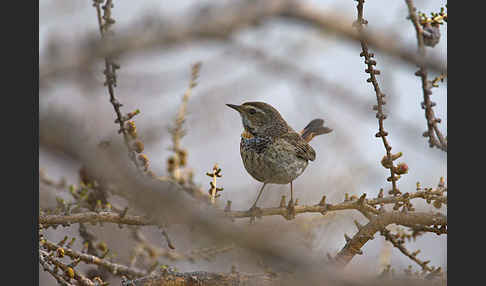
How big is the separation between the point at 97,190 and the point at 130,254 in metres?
0.39

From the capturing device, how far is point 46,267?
68.1 inches

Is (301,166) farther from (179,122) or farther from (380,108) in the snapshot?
(380,108)

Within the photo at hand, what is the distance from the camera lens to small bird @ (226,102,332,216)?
309cm

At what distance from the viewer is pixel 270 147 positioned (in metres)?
3.17

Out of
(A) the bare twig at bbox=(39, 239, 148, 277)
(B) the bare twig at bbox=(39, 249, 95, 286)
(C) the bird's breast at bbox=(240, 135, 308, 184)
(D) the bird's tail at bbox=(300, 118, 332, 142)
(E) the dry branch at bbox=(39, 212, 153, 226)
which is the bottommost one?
(B) the bare twig at bbox=(39, 249, 95, 286)

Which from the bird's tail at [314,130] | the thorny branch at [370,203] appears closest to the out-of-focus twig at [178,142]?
the thorny branch at [370,203]

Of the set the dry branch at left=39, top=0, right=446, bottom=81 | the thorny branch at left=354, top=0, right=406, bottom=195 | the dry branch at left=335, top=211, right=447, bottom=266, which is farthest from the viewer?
the thorny branch at left=354, top=0, right=406, bottom=195

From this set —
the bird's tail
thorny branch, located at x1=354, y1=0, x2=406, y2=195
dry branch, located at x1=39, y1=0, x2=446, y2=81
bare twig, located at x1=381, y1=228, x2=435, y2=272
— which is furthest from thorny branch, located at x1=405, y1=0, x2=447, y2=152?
the bird's tail

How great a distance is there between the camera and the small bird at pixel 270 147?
3.09m

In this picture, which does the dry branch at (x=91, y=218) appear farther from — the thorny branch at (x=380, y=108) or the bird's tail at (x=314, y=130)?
the bird's tail at (x=314, y=130)

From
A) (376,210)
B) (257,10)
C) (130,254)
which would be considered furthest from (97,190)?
(257,10)

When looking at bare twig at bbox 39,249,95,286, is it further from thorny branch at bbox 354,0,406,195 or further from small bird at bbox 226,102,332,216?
small bird at bbox 226,102,332,216

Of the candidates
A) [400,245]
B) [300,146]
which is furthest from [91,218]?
[300,146]

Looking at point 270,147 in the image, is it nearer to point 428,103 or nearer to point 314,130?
point 314,130
